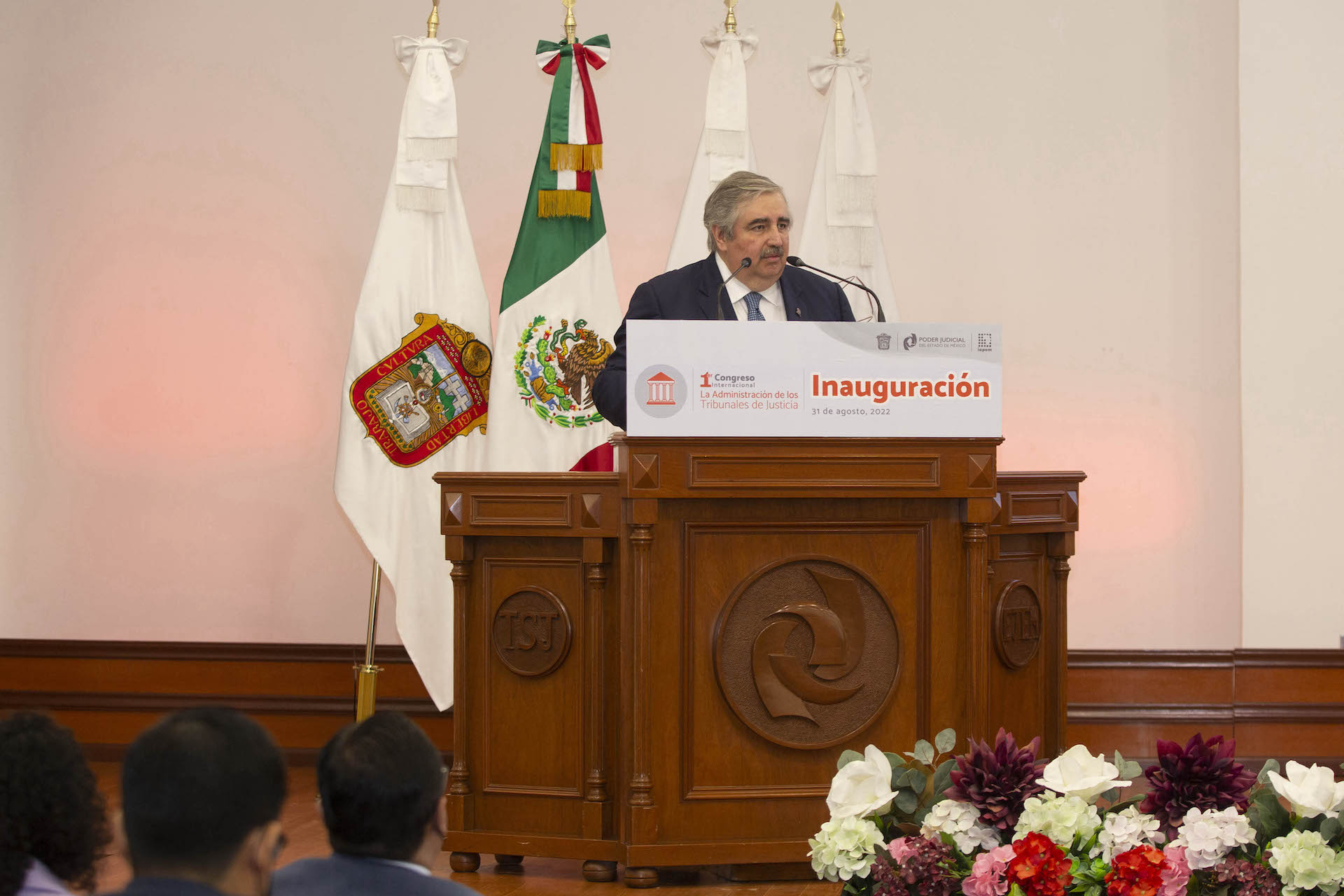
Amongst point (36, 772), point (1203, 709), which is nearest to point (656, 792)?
point (36, 772)

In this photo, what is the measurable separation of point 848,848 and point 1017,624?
156 centimetres

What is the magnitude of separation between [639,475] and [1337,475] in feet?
10.9

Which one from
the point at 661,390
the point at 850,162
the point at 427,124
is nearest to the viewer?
the point at 661,390

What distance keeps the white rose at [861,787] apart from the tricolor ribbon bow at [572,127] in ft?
9.83

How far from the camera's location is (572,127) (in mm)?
4602

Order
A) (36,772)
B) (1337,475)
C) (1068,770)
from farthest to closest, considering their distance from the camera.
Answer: (1337,475) < (1068,770) < (36,772)

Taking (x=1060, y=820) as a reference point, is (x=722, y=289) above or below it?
above

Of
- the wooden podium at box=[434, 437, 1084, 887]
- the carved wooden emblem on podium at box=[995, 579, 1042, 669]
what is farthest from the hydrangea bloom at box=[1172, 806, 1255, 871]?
the carved wooden emblem on podium at box=[995, 579, 1042, 669]

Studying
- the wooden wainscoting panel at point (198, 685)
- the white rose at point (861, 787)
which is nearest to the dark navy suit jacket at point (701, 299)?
the white rose at point (861, 787)

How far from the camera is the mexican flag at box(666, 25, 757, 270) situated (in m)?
4.70

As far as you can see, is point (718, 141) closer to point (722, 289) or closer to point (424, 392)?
point (424, 392)

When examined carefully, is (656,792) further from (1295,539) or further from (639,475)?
(1295,539)

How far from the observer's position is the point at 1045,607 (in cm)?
348

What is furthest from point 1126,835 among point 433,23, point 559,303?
point 433,23
